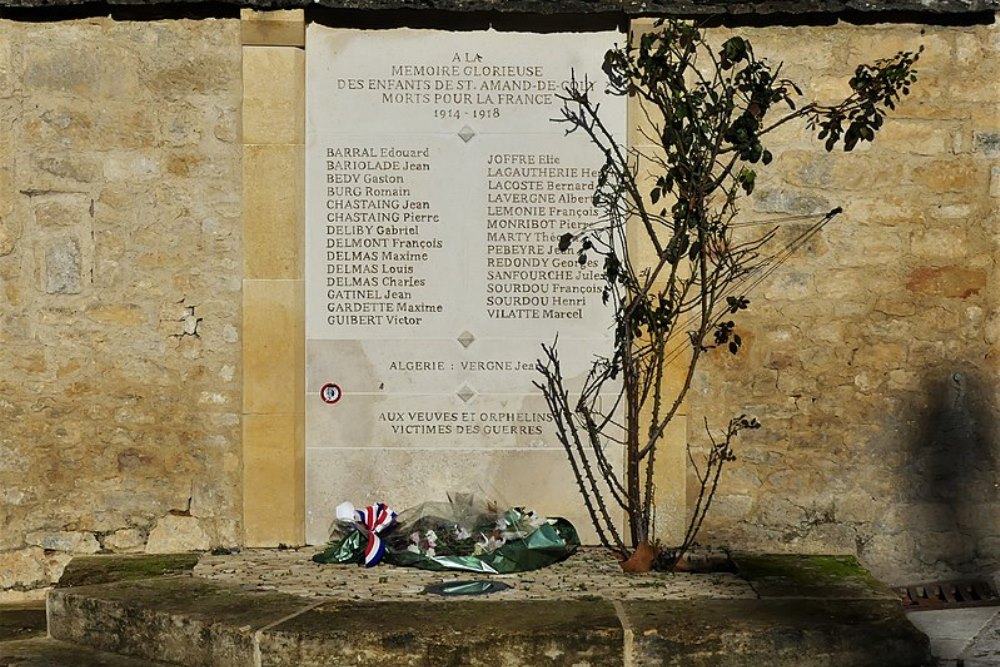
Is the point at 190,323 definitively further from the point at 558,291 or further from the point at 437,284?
the point at 558,291

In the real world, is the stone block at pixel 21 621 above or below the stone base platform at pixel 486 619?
below

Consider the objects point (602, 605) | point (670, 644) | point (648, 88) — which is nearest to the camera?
point (670, 644)

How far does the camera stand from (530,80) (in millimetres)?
6379

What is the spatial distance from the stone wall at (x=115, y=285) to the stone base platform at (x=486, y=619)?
495 millimetres

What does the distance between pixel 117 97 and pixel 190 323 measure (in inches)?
40.3

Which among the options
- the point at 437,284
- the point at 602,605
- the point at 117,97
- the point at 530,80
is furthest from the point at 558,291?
the point at 117,97

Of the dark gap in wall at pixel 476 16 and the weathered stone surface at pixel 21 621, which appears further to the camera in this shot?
the dark gap in wall at pixel 476 16

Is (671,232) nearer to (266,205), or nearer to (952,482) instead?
(952,482)

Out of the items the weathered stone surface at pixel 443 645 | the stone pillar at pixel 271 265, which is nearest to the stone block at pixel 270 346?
the stone pillar at pixel 271 265

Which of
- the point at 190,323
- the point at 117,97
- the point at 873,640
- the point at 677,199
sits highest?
the point at 117,97

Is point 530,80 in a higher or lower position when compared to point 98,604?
higher

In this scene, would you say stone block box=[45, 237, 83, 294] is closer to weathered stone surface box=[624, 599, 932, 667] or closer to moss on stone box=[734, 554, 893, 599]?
weathered stone surface box=[624, 599, 932, 667]

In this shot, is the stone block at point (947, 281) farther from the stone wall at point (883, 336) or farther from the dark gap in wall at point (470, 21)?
the dark gap in wall at point (470, 21)

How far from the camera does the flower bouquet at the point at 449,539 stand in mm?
5965
